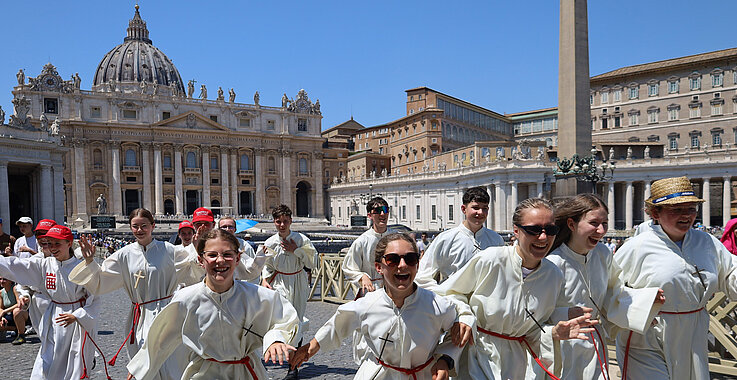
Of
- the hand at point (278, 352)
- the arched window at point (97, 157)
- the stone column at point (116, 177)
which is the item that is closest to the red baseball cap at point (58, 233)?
the hand at point (278, 352)

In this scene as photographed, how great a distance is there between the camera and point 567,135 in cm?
1839

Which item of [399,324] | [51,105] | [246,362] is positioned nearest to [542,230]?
[399,324]

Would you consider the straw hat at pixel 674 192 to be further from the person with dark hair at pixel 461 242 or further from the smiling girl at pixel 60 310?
the smiling girl at pixel 60 310

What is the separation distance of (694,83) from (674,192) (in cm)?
5629

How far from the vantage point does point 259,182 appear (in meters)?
70.8

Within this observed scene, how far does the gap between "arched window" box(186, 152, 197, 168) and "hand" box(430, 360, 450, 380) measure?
6881 cm

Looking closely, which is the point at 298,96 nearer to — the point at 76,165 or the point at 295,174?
the point at 295,174

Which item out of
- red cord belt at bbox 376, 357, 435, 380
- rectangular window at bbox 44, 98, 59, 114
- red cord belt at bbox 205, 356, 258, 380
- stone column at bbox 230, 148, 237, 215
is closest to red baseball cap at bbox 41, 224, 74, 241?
red cord belt at bbox 205, 356, 258, 380

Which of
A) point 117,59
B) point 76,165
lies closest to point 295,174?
point 76,165

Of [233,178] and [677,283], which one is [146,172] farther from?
[677,283]

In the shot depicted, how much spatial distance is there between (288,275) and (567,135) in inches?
579

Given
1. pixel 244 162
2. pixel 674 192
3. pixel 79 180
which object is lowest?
pixel 674 192

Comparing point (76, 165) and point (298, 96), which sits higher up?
point (298, 96)

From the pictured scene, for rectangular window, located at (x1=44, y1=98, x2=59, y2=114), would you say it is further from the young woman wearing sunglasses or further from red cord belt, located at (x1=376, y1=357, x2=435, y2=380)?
red cord belt, located at (x1=376, y1=357, x2=435, y2=380)
